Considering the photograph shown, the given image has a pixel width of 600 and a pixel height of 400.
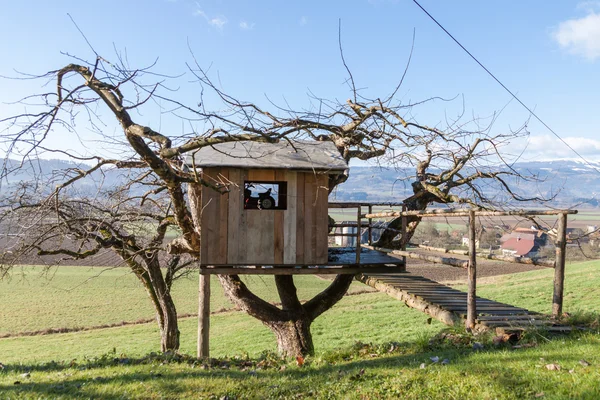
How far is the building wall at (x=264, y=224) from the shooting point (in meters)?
7.38

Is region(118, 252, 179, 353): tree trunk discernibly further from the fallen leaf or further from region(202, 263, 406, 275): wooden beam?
the fallen leaf

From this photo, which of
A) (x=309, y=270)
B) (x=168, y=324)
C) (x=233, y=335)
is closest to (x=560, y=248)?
(x=309, y=270)

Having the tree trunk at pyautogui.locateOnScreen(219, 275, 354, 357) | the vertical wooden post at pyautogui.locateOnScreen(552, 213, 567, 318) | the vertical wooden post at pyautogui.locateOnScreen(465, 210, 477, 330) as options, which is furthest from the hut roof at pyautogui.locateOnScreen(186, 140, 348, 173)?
the vertical wooden post at pyautogui.locateOnScreen(552, 213, 567, 318)

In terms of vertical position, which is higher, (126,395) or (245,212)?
(245,212)

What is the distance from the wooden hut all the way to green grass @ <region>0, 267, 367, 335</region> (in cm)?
1350

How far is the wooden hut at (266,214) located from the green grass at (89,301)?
531 inches

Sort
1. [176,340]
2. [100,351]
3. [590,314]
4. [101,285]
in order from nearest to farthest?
1. [590,314]
2. [176,340]
3. [100,351]
4. [101,285]

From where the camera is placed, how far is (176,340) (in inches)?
469

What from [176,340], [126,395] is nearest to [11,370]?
[126,395]

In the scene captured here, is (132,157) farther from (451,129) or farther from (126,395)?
(451,129)

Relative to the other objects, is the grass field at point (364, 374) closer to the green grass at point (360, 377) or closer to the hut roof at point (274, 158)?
the green grass at point (360, 377)

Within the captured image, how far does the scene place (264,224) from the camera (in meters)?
7.53

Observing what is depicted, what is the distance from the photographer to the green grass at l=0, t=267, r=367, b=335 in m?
24.7

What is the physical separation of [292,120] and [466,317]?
4.15 meters
